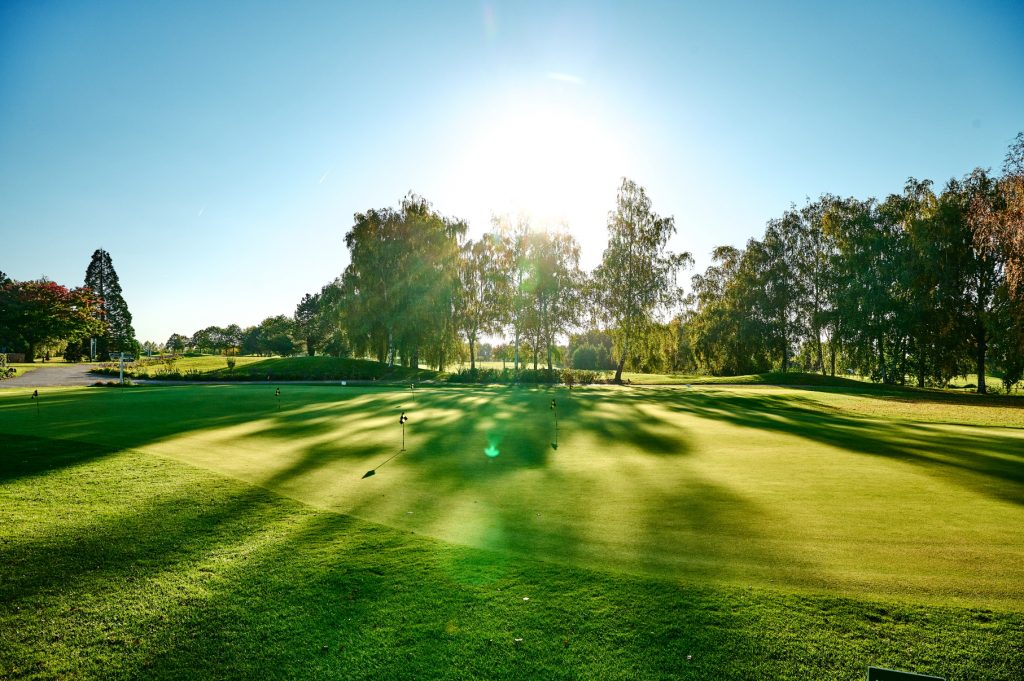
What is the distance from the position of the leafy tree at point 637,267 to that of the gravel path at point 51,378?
49.5m

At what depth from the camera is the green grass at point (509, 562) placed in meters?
4.02

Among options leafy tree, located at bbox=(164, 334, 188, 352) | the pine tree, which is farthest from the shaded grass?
leafy tree, located at bbox=(164, 334, 188, 352)

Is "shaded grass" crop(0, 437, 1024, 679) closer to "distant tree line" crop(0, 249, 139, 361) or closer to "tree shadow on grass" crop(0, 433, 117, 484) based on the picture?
"tree shadow on grass" crop(0, 433, 117, 484)

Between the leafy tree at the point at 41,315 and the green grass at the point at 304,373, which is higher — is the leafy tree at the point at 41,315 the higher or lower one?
the higher one

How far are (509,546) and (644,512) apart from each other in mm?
2565

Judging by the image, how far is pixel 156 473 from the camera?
983cm

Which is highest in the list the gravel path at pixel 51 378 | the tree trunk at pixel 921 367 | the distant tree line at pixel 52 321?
the distant tree line at pixel 52 321

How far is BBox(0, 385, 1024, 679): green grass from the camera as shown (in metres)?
4.02

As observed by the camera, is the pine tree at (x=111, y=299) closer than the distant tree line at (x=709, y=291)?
No

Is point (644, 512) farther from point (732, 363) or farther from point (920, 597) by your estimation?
point (732, 363)

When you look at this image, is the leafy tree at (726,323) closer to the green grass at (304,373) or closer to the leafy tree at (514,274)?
the leafy tree at (514,274)

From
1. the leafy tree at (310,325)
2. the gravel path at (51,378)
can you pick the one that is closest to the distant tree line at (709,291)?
the gravel path at (51,378)

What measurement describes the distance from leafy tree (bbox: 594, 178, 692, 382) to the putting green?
27.9 m

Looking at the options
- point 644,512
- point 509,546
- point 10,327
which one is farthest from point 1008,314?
point 10,327
